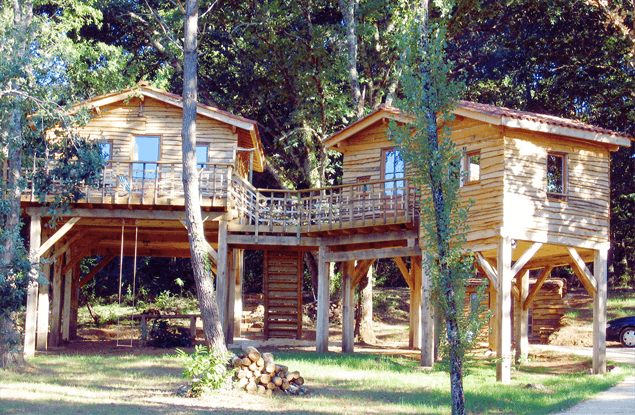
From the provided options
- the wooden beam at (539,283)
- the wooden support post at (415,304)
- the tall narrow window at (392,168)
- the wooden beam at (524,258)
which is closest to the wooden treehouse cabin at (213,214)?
the tall narrow window at (392,168)

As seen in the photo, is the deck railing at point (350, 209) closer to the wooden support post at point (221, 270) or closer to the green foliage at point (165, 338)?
the wooden support post at point (221, 270)

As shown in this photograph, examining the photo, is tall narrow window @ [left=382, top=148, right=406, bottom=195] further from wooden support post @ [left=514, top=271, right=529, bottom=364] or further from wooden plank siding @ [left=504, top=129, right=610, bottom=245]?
wooden support post @ [left=514, top=271, right=529, bottom=364]

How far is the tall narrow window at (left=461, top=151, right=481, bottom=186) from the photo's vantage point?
18.8 metres

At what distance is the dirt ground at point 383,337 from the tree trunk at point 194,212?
5.92 metres

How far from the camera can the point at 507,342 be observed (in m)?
17.5

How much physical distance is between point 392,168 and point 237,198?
5.13 metres

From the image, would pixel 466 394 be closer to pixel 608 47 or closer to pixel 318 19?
pixel 608 47

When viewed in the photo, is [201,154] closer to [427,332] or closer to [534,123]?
[427,332]

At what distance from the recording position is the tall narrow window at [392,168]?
2212cm

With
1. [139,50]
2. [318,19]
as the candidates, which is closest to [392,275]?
[318,19]

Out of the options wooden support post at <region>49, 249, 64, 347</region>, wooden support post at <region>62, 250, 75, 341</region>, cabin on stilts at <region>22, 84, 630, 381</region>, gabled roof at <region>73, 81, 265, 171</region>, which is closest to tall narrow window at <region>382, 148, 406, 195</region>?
cabin on stilts at <region>22, 84, 630, 381</region>

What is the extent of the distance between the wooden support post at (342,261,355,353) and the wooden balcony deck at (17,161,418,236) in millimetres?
2043

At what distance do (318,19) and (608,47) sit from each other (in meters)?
12.8

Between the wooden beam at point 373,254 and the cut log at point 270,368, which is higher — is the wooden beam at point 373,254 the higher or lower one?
the higher one
